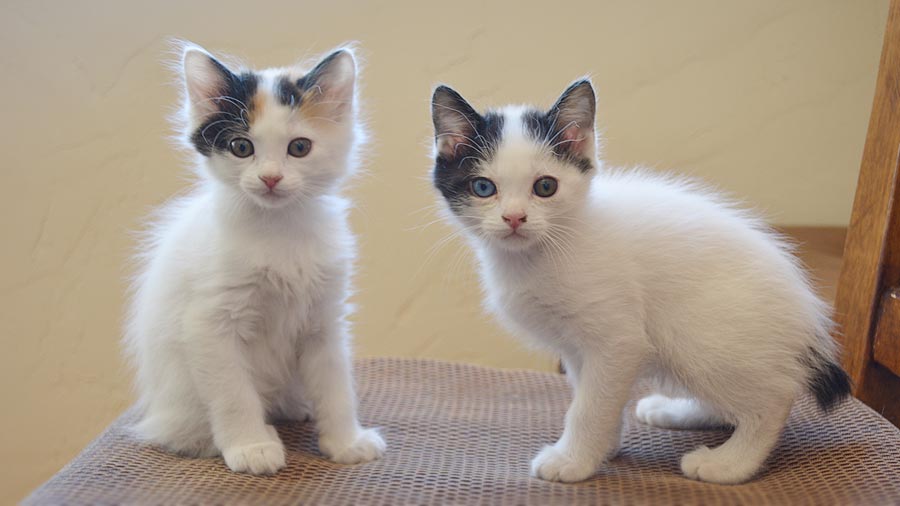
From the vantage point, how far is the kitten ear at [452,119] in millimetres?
1339

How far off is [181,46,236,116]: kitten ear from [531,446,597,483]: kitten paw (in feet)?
2.48

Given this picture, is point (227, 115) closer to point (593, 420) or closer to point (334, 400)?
point (334, 400)

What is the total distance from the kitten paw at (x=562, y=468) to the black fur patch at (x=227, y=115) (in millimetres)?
687

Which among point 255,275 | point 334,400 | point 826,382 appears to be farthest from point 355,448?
point 826,382

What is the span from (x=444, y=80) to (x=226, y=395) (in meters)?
1.33

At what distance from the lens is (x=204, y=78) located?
1.31 m

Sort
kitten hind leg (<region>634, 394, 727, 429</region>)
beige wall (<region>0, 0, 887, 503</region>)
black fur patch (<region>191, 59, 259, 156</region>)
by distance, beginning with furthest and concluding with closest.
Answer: beige wall (<region>0, 0, 887, 503</region>), kitten hind leg (<region>634, 394, 727, 429</region>), black fur patch (<region>191, 59, 259, 156</region>)

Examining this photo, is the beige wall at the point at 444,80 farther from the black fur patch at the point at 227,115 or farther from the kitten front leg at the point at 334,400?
the black fur patch at the point at 227,115

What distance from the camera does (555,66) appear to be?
7.68 feet

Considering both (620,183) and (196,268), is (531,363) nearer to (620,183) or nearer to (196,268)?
(620,183)

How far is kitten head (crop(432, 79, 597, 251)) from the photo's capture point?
50.1 inches

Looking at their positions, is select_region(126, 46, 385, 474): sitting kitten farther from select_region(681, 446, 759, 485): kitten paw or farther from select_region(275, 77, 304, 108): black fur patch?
select_region(681, 446, 759, 485): kitten paw

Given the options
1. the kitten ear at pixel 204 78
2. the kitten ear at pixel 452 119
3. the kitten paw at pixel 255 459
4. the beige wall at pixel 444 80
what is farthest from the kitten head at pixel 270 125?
the beige wall at pixel 444 80

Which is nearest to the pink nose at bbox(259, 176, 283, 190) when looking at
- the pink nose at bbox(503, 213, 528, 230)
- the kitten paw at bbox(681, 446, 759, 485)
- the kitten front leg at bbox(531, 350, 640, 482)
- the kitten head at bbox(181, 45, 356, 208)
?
the kitten head at bbox(181, 45, 356, 208)
